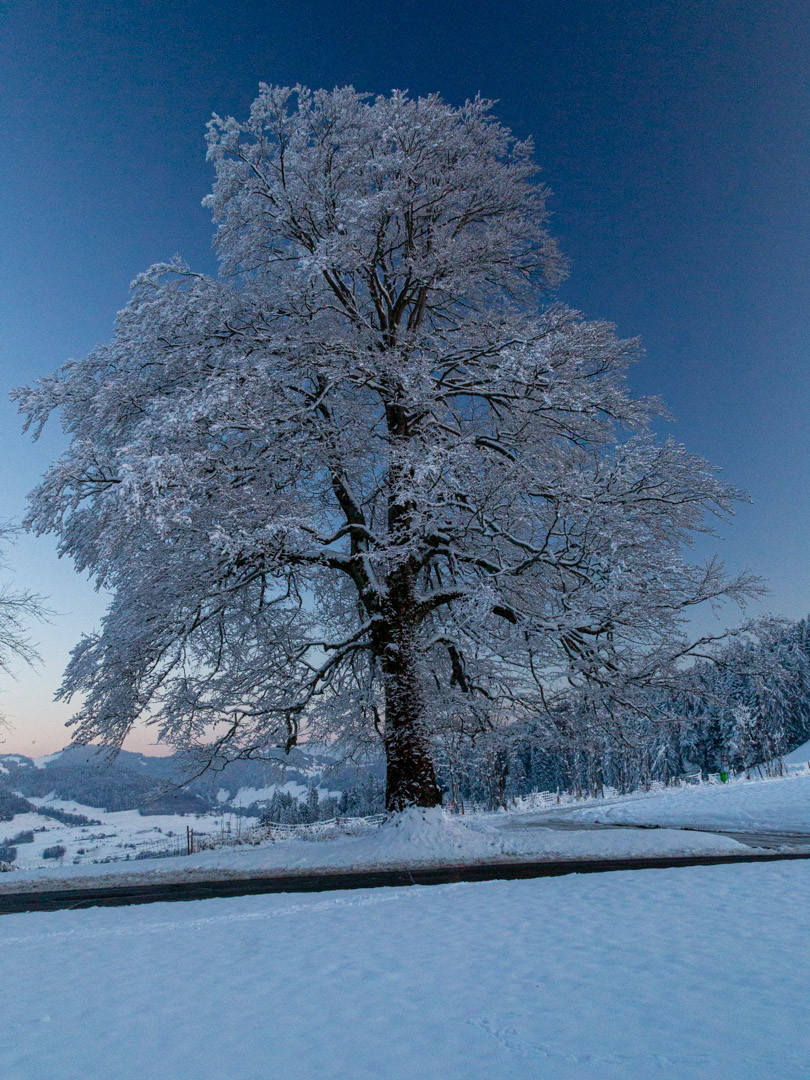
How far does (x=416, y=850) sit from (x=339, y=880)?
2027mm

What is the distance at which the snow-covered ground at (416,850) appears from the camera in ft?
34.3

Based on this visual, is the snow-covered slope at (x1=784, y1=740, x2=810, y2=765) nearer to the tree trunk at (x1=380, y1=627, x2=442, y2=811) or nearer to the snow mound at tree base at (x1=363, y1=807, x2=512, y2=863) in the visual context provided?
the snow mound at tree base at (x1=363, y1=807, x2=512, y2=863)

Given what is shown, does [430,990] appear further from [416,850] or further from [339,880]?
[416,850]

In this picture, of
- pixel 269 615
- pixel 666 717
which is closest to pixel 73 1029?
pixel 269 615

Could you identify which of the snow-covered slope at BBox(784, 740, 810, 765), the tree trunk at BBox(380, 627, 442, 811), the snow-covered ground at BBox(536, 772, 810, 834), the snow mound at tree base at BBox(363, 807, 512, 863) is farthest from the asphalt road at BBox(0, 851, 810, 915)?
the snow-covered slope at BBox(784, 740, 810, 765)

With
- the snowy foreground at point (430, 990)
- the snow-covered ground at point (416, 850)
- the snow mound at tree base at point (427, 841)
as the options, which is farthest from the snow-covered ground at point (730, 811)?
the snowy foreground at point (430, 990)

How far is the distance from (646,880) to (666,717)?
533cm

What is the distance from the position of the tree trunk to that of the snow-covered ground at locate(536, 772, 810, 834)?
821 cm

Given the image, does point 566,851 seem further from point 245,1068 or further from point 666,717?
point 245,1068

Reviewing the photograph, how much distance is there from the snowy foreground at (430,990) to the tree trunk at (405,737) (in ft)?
16.1

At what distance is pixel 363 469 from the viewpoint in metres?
13.7

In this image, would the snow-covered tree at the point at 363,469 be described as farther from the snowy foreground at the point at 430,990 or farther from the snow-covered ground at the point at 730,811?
the snow-covered ground at the point at 730,811

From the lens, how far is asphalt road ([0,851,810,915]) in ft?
27.5

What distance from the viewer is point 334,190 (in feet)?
41.0
